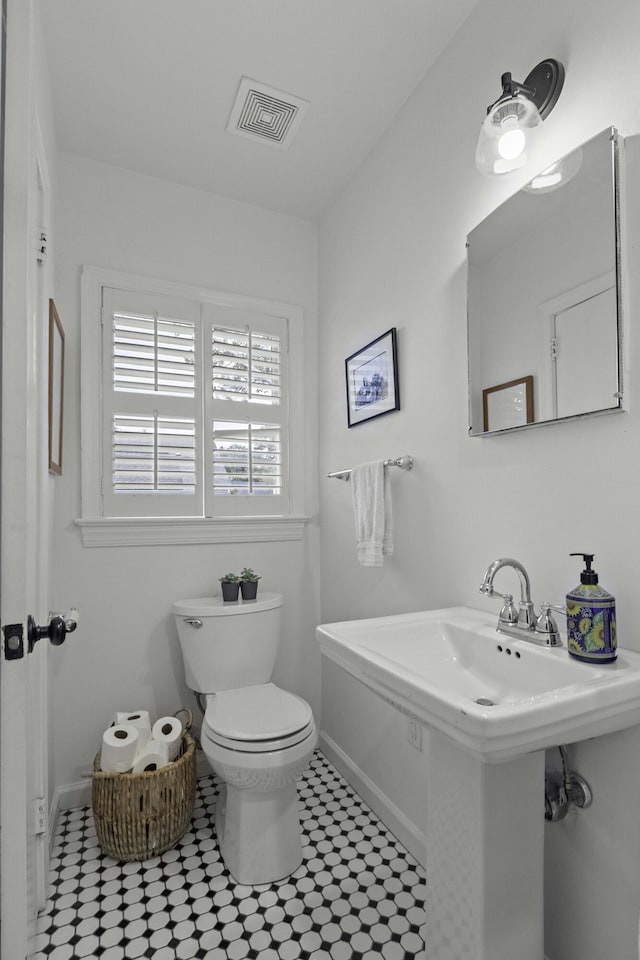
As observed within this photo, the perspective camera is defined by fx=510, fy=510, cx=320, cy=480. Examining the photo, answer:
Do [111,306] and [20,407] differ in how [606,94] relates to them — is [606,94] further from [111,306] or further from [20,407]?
[111,306]

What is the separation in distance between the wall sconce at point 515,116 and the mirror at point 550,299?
90 millimetres

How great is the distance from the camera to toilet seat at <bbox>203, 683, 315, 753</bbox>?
5.05ft

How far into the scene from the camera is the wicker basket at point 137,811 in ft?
5.30

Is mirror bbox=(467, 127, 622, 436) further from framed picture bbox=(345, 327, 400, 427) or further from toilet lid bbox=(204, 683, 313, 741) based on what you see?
toilet lid bbox=(204, 683, 313, 741)

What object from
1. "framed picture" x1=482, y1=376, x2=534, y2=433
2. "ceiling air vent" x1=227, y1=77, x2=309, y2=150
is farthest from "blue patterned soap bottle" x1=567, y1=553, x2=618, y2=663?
"ceiling air vent" x1=227, y1=77, x2=309, y2=150

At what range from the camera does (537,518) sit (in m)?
1.24

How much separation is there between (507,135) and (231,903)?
213cm

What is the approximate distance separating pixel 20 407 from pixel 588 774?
129 cm

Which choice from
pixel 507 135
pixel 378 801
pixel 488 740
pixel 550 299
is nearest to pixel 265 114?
pixel 507 135

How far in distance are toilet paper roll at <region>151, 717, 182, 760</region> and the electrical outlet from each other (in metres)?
0.81

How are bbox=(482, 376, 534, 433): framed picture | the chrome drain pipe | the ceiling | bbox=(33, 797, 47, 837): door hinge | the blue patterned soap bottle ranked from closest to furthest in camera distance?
the blue patterned soap bottle < the chrome drain pipe < bbox=(482, 376, 534, 433): framed picture < bbox=(33, 797, 47, 837): door hinge < the ceiling

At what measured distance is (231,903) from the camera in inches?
57.6

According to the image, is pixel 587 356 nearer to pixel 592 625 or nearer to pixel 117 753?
pixel 592 625

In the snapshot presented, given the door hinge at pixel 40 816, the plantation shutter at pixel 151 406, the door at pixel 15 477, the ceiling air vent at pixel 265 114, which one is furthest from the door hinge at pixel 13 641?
the ceiling air vent at pixel 265 114
